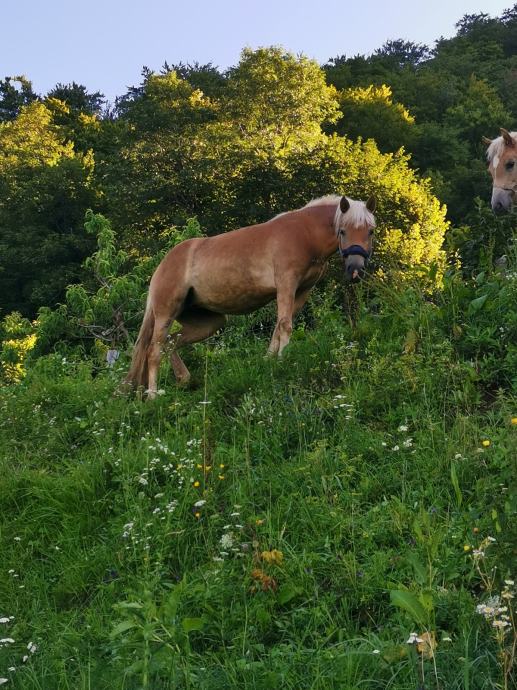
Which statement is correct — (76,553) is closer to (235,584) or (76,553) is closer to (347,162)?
(235,584)

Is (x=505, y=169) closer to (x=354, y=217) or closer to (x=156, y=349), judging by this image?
(x=354, y=217)

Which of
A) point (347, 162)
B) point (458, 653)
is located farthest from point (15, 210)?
point (458, 653)

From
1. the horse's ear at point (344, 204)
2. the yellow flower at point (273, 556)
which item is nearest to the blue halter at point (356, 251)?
the horse's ear at point (344, 204)

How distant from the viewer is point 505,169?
8906 millimetres

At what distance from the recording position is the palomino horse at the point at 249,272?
22.9 feet

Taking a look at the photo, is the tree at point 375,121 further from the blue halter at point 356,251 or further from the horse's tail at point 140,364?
the blue halter at point 356,251

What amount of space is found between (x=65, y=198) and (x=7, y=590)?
35639 millimetres

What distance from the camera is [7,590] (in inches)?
164

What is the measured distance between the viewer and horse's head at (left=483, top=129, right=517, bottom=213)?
8.70m

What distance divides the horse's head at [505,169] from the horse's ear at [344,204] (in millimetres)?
2562

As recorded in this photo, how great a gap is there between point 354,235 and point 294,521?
141 inches

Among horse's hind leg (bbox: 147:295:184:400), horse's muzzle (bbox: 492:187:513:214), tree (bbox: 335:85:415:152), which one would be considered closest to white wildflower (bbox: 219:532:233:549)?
horse's hind leg (bbox: 147:295:184:400)

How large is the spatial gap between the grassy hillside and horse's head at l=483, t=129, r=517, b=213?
2.61 m

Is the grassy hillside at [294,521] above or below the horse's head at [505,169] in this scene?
below
